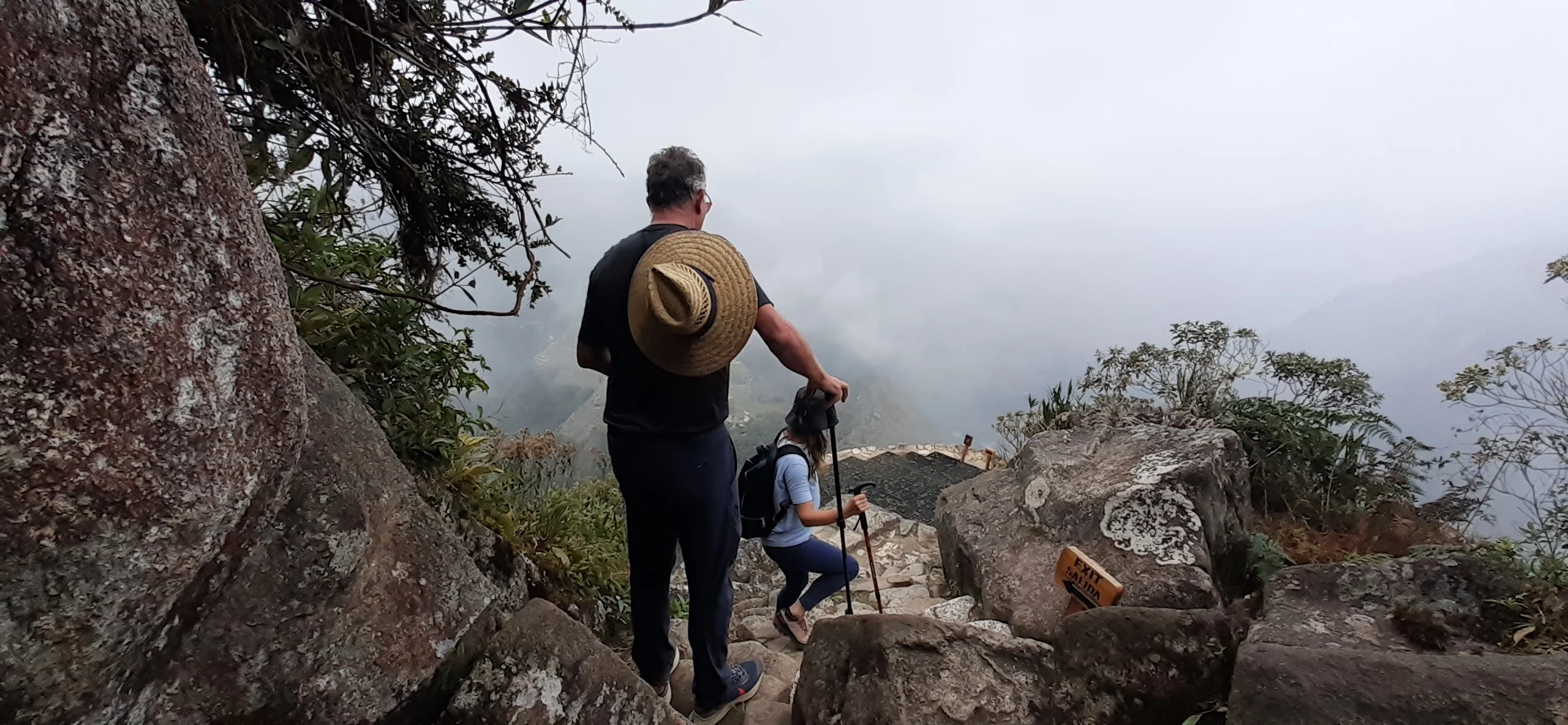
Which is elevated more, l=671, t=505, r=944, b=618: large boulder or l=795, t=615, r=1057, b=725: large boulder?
l=795, t=615, r=1057, b=725: large boulder

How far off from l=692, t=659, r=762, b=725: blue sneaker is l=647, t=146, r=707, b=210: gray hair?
176 cm

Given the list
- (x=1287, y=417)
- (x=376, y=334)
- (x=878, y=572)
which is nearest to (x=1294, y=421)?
(x=1287, y=417)

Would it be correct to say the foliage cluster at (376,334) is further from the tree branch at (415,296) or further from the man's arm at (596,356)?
the man's arm at (596,356)

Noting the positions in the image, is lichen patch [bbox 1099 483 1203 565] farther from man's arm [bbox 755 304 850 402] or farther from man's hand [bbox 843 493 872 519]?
man's arm [bbox 755 304 850 402]

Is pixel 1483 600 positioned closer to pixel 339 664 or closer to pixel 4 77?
Answer: pixel 339 664

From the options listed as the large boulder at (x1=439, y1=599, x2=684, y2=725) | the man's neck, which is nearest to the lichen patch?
the large boulder at (x1=439, y1=599, x2=684, y2=725)

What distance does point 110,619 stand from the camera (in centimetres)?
129

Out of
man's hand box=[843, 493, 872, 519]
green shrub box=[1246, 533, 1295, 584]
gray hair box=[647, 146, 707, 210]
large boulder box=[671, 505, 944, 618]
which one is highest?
gray hair box=[647, 146, 707, 210]

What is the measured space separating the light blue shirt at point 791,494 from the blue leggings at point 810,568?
0.05 metres

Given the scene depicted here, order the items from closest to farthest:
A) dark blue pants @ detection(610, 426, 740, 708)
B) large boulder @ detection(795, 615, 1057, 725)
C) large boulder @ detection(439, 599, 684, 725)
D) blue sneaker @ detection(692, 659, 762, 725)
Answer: large boulder @ detection(439, 599, 684, 725)
large boulder @ detection(795, 615, 1057, 725)
dark blue pants @ detection(610, 426, 740, 708)
blue sneaker @ detection(692, 659, 762, 725)

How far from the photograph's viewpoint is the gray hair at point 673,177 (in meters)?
2.35

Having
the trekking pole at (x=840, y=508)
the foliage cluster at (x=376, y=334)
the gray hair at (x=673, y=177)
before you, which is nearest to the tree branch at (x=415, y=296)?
the foliage cluster at (x=376, y=334)

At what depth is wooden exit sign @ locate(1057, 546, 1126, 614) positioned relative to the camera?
319 centimetres

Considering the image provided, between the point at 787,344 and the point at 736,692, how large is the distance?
1.40 m
